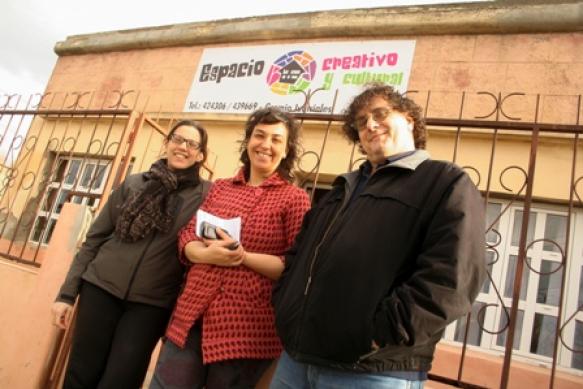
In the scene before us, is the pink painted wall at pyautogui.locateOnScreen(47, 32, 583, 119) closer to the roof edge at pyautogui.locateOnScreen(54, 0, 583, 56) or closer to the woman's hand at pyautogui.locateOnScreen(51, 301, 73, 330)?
the roof edge at pyautogui.locateOnScreen(54, 0, 583, 56)

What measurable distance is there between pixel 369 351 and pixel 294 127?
1195 mm

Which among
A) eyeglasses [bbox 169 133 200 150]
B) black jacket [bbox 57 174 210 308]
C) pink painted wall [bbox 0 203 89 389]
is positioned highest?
eyeglasses [bbox 169 133 200 150]

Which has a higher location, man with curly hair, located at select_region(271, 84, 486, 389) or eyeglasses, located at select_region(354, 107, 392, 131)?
eyeglasses, located at select_region(354, 107, 392, 131)

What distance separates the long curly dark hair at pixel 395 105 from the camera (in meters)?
1.64

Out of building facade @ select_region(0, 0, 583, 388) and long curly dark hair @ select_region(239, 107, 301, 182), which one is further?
building facade @ select_region(0, 0, 583, 388)

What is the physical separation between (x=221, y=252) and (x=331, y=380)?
649 millimetres

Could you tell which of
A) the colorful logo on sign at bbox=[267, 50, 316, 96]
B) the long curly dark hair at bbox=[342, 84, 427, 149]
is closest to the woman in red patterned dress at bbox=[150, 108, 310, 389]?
the long curly dark hair at bbox=[342, 84, 427, 149]

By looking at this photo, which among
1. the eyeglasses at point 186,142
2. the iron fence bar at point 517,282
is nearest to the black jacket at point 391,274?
the iron fence bar at point 517,282

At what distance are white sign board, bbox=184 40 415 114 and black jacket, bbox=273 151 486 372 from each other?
308 centimetres

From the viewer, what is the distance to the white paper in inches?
65.0

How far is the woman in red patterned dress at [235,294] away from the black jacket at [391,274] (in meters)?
0.21

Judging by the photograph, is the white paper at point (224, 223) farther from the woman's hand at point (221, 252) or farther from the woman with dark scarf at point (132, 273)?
the woman with dark scarf at point (132, 273)

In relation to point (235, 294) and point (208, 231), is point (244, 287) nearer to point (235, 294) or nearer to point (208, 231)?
point (235, 294)

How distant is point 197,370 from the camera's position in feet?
5.19
